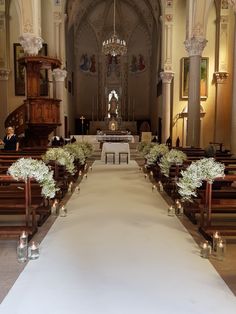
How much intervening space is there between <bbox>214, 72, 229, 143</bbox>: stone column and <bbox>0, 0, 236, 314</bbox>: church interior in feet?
0.22

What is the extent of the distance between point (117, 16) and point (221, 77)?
15375mm

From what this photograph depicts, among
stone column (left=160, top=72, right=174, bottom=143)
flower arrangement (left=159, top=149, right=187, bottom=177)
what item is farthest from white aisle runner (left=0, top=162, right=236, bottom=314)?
stone column (left=160, top=72, right=174, bottom=143)

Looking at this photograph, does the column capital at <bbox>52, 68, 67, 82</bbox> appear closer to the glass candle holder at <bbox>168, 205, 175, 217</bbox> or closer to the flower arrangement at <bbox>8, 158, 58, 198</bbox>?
the glass candle holder at <bbox>168, 205, 175, 217</bbox>

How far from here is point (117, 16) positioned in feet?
111

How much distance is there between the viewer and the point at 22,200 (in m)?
6.38

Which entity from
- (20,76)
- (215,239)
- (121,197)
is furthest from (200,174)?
(20,76)

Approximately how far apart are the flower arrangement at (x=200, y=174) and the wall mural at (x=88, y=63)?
29944 millimetres

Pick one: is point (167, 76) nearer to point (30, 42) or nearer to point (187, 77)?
point (187, 77)

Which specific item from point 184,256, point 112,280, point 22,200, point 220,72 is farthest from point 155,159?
point 220,72

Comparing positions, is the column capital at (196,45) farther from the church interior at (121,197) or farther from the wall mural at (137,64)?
the wall mural at (137,64)

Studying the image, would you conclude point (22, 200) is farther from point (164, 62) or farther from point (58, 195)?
point (164, 62)

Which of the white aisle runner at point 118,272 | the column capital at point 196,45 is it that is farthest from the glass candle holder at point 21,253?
the column capital at point 196,45

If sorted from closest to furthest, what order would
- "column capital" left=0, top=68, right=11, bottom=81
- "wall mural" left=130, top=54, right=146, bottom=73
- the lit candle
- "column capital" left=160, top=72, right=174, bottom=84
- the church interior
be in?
1. the church interior
2. the lit candle
3. "column capital" left=0, top=68, right=11, bottom=81
4. "column capital" left=160, top=72, right=174, bottom=84
5. "wall mural" left=130, top=54, right=146, bottom=73

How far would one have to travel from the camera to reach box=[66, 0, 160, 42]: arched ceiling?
105 feet
